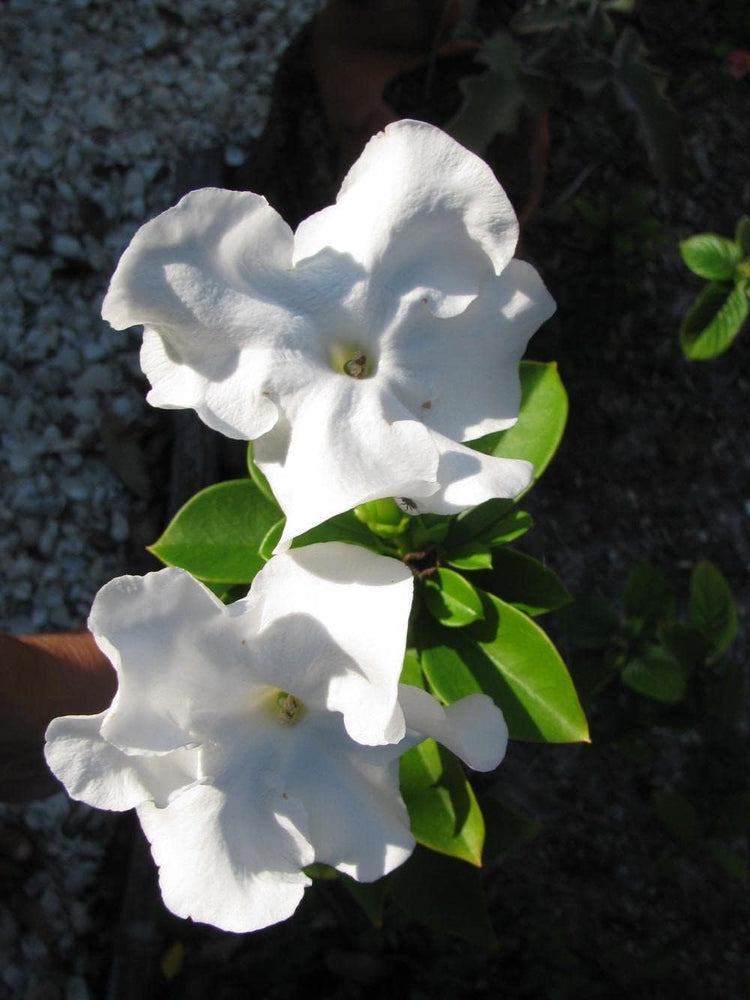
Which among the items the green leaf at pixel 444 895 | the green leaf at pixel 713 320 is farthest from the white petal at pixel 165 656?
the green leaf at pixel 713 320

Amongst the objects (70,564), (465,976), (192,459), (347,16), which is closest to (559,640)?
(465,976)

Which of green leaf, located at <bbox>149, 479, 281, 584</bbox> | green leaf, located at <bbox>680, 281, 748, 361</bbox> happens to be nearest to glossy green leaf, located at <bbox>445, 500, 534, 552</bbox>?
green leaf, located at <bbox>149, 479, 281, 584</bbox>

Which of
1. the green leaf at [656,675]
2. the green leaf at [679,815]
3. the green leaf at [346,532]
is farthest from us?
the green leaf at [679,815]

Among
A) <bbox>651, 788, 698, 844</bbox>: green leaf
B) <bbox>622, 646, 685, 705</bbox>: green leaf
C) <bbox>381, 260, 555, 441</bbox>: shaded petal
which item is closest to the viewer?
<bbox>381, 260, 555, 441</bbox>: shaded petal

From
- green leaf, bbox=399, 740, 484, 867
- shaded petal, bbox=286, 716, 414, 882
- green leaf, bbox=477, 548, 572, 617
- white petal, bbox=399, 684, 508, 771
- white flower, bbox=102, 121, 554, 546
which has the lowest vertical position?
green leaf, bbox=399, 740, 484, 867

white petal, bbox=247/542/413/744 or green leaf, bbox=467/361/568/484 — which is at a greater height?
white petal, bbox=247/542/413/744

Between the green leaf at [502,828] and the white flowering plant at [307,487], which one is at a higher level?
the white flowering plant at [307,487]

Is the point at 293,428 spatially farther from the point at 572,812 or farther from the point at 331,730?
the point at 572,812

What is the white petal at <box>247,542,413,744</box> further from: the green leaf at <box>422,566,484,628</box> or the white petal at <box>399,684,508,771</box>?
the green leaf at <box>422,566,484,628</box>

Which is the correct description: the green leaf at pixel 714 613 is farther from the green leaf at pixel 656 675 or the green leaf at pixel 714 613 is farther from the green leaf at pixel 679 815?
the green leaf at pixel 679 815
